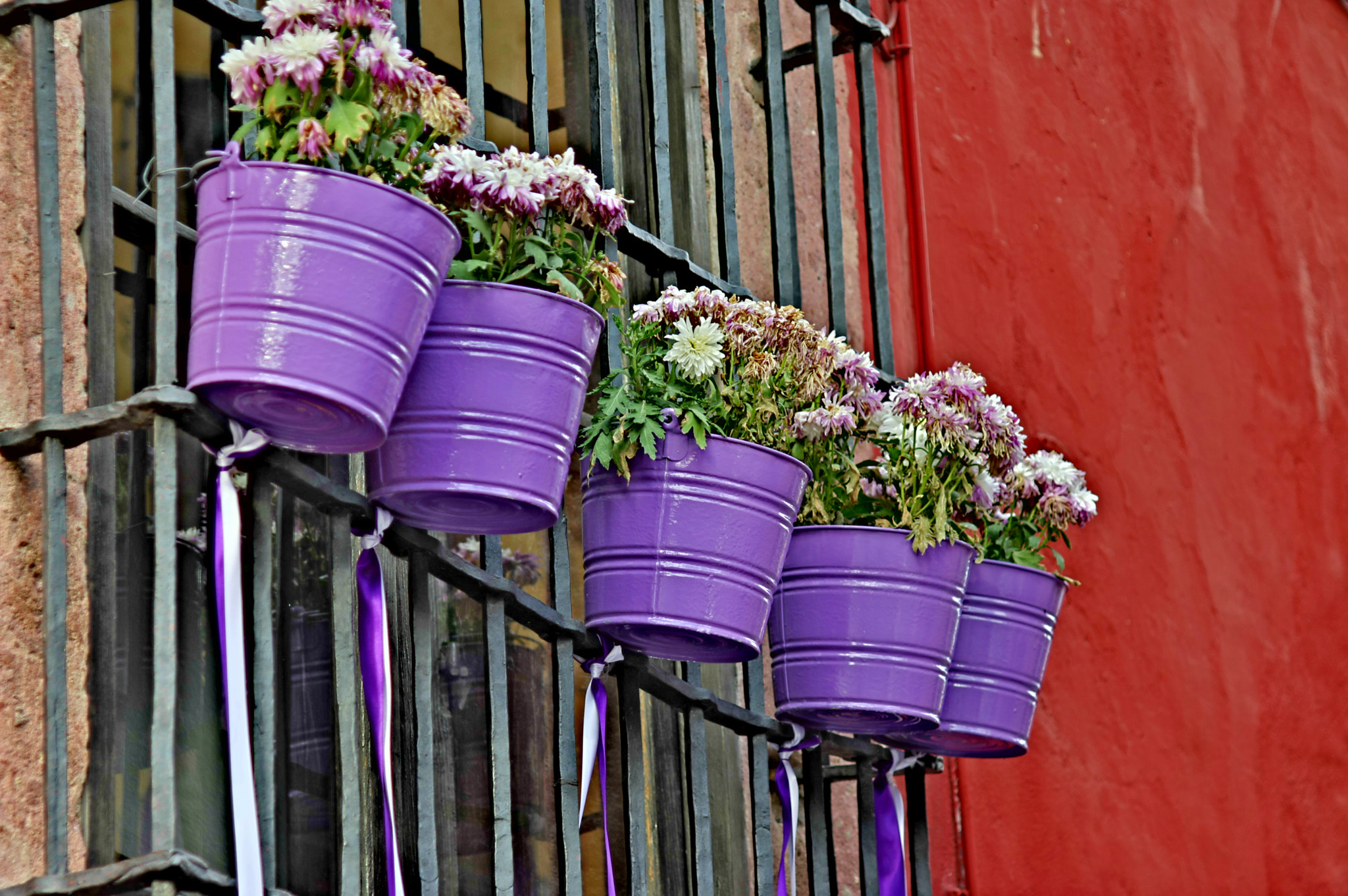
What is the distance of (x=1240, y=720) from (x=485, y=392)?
3.31m

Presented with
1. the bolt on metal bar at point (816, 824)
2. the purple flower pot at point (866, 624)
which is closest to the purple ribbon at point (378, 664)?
the purple flower pot at point (866, 624)

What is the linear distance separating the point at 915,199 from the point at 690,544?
7.03 ft

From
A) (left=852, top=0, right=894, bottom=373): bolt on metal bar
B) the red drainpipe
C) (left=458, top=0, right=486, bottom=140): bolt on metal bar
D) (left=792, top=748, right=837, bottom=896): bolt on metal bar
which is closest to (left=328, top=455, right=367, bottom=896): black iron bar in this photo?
(left=458, top=0, right=486, bottom=140): bolt on metal bar

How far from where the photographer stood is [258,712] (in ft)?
5.74

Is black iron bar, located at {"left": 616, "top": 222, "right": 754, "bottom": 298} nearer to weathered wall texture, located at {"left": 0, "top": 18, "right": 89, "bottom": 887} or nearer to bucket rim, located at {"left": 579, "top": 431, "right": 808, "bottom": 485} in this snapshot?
bucket rim, located at {"left": 579, "top": 431, "right": 808, "bottom": 485}

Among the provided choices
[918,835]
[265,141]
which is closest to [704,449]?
[265,141]

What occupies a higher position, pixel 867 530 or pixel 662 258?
pixel 662 258

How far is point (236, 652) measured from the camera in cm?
169

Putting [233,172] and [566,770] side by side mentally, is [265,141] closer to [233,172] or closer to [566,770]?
[233,172]

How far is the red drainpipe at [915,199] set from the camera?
3.89 m

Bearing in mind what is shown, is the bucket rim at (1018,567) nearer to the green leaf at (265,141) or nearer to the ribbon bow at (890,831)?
the ribbon bow at (890,831)

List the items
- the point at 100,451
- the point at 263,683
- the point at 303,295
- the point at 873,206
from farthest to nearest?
the point at 873,206, the point at 100,451, the point at 263,683, the point at 303,295

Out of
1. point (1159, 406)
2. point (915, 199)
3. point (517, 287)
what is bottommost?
point (517, 287)

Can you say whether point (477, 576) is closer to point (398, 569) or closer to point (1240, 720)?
point (398, 569)
